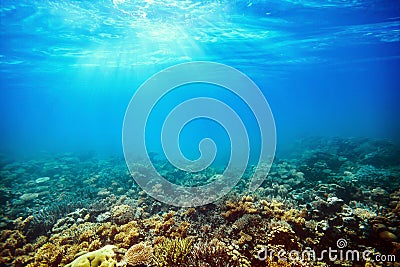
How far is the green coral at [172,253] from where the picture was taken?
4.87 metres

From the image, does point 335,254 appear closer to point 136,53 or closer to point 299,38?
point 299,38

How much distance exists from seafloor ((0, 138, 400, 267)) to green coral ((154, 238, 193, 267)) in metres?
0.02

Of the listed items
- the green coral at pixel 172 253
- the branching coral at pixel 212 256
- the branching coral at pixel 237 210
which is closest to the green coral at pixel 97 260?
the green coral at pixel 172 253

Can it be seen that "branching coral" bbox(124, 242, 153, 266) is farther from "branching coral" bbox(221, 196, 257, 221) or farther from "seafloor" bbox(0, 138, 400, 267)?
"branching coral" bbox(221, 196, 257, 221)

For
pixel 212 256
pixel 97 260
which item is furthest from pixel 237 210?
pixel 97 260

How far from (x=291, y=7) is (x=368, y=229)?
41.1 ft

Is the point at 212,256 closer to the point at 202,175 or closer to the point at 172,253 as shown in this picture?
the point at 172,253

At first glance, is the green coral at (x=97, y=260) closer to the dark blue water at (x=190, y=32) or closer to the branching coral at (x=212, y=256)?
the branching coral at (x=212, y=256)

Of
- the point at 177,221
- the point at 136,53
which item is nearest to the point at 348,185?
the point at 177,221

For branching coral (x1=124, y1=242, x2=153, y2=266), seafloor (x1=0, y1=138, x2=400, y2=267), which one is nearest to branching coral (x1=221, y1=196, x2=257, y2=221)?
seafloor (x1=0, y1=138, x2=400, y2=267)

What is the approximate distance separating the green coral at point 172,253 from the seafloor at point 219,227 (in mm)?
21

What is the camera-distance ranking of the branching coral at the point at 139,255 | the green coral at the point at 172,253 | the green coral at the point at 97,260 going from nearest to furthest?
the green coral at the point at 97,260 → the green coral at the point at 172,253 → the branching coral at the point at 139,255

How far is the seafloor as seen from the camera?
5068mm

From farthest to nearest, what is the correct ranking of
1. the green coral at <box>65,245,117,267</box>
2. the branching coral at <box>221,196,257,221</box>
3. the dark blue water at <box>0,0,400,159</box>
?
1. the dark blue water at <box>0,0,400,159</box>
2. the branching coral at <box>221,196,257,221</box>
3. the green coral at <box>65,245,117,267</box>
